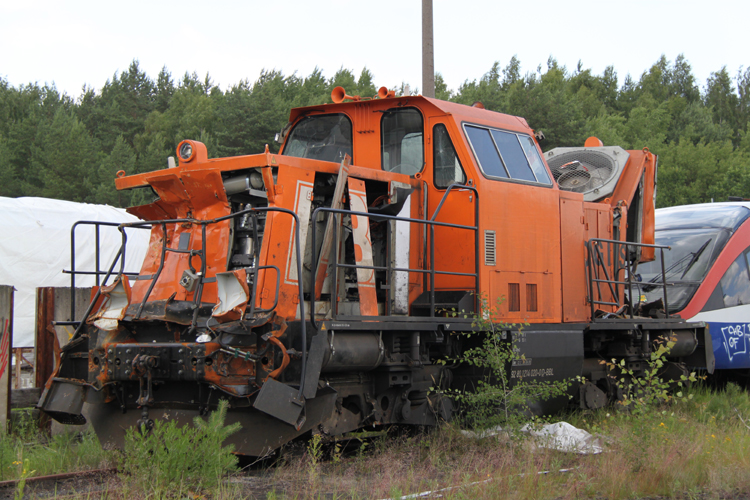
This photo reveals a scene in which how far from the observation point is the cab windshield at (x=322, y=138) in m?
8.14

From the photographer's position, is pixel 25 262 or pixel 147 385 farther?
pixel 25 262

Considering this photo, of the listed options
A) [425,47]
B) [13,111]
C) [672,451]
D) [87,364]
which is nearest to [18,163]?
[13,111]

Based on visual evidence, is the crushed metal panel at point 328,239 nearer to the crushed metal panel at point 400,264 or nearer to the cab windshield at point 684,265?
the crushed metal panel at point 400,264

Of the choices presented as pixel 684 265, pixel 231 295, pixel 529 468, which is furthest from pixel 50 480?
pixel 684 265

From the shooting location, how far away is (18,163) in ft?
136

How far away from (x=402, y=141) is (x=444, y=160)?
564 mm

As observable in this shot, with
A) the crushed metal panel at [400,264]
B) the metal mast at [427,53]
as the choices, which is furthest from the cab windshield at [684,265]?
the crushed metal panel at [400,264]

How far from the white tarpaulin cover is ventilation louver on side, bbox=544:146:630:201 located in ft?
38.7

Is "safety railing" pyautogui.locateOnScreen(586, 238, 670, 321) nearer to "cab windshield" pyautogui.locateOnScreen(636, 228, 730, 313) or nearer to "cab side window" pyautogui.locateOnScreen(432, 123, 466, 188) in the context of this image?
"cab windshield" pyautogui.locateOnScreen(636, 228, 730, 313)

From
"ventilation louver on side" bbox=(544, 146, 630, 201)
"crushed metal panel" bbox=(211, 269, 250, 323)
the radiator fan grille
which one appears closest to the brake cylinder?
"crushed metal panel" bbox=(211, 269, 250, 323)

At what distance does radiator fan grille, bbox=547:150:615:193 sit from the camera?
995 cm

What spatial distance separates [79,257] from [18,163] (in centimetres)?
2770

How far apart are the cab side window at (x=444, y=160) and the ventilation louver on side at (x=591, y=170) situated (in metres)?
3.03

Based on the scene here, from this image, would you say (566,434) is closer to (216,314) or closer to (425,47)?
(216,314)
